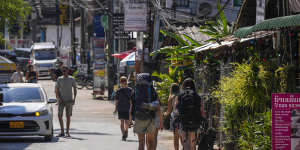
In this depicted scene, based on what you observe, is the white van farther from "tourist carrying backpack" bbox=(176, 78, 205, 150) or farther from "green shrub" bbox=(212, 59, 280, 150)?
"green shrub" bbox=(212, 59, 280, 150)

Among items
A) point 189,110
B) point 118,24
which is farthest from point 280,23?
point 118,24

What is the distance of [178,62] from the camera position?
20094 mm

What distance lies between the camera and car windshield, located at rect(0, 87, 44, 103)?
693 inches

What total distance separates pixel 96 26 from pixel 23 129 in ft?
118

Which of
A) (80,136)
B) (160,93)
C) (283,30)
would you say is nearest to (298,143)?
(283,30)

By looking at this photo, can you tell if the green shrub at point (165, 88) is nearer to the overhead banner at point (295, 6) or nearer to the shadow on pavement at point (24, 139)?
the shadow on pavement at point (24, 139)

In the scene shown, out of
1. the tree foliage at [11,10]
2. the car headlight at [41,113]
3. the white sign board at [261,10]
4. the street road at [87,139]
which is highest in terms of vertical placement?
the tree foliage at [11,10]

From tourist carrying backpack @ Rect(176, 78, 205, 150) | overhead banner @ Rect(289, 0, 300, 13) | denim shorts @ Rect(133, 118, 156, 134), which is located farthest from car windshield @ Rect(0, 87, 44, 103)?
overhead banner @ Rect(289, 0, 300, 13)

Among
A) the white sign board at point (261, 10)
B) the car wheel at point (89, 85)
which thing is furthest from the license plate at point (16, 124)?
the car wheel at point (89, 85)

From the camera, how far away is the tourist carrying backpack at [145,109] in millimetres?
12664

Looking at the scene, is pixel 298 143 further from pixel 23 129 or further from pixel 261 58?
pixel 23 129

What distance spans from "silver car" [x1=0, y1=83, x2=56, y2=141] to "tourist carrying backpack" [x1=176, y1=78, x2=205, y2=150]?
498cm

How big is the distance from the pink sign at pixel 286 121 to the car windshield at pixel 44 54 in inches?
2161

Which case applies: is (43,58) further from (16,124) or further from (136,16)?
(16,124)
